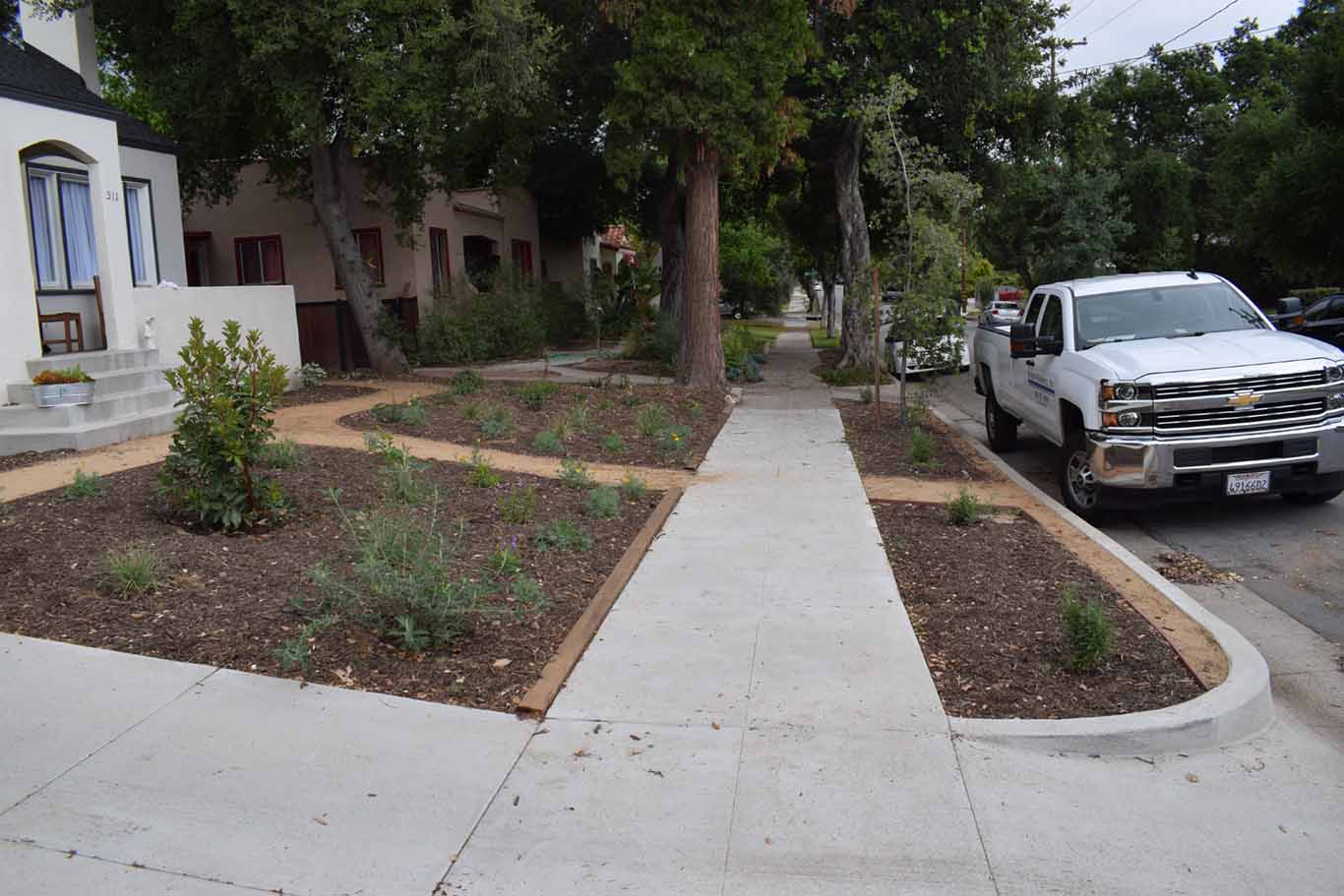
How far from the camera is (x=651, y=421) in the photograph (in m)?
12.8

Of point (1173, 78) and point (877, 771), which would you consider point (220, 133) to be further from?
→ point (1173, 78)

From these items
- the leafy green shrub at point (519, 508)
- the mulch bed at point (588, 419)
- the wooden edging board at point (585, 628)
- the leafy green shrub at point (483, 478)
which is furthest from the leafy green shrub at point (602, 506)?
the mulch bed at point (588, 419)

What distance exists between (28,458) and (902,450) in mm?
8926

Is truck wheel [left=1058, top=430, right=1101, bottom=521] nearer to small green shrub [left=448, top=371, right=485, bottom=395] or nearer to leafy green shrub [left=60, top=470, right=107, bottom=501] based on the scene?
leafy green shrub [left=60, top=470, right=107, bottom=501]

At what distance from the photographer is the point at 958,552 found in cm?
784

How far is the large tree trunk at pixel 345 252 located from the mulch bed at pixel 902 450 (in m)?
8.94

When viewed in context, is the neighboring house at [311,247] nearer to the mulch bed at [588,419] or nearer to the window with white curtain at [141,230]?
the window with white curtain at [141,230]

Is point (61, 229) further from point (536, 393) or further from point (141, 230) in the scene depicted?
point (536, 393)

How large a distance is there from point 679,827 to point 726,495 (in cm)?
577

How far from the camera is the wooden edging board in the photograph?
4988 mm

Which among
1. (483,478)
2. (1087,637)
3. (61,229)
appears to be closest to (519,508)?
(483,478)

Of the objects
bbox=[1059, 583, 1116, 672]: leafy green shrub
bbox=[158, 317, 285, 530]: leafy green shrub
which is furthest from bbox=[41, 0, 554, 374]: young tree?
bbox=[1059, 583, 1116, 672]: leafy green shrub

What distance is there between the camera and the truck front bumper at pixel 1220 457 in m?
8.62

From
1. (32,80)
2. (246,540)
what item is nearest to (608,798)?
(246,540)
